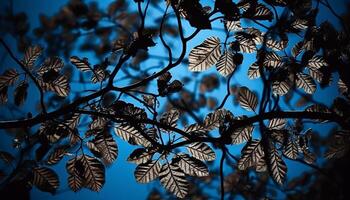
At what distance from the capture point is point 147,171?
47.2 inches

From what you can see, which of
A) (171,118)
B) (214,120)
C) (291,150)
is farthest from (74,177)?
(291,150)

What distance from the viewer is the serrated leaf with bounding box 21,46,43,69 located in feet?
4.04

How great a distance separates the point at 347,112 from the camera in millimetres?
1226

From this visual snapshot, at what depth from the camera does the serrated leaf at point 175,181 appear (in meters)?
1.15

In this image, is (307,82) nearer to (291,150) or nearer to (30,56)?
(291,150)

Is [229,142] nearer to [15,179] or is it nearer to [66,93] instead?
[66,93]

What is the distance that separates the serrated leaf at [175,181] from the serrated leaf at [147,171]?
0.18 feet

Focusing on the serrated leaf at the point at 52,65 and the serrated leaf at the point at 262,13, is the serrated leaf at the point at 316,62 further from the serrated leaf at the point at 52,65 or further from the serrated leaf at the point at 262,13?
the serrated leaf at the point at 52,65

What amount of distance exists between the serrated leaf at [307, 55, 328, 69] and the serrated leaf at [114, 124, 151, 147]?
979 mm

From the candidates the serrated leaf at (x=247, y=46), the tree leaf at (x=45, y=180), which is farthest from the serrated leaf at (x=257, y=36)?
the tree leaf at (x=45, y=180)

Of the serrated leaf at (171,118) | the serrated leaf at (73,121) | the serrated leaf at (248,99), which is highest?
the serrated leaf at (248,99)

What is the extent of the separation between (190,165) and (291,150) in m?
0.56

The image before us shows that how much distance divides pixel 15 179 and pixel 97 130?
43 cm

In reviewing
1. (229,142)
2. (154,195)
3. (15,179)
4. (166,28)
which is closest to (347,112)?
(229,142)
